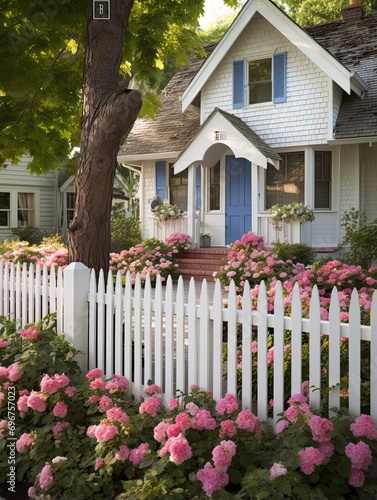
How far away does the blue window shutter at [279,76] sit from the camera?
47.2 ft

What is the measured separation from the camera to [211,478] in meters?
2.98

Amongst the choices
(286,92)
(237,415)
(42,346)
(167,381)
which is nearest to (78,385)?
(42,346)

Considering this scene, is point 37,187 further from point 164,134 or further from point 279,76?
point 279,76

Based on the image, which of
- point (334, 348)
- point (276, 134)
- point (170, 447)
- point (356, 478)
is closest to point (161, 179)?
point (276, 134)

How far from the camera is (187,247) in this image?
14.0 metres

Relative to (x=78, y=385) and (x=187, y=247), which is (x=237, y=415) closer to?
(x=78, y=385)

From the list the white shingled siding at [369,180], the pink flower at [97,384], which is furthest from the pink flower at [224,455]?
the white shingled siding at [369,180]

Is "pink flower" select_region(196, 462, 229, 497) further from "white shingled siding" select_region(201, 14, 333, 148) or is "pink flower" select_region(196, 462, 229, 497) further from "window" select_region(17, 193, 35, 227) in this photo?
"window" select_region(17, 193, 35, 227)

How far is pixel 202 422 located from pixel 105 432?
24.7 inches

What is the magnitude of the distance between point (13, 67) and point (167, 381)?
187 inches

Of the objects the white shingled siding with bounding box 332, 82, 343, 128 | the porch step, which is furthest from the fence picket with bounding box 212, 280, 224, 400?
the white shingled siding with bounding box 332, 82, 343, 128

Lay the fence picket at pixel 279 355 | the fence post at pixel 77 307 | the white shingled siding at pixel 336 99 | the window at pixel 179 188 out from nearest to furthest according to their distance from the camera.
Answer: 1. the fence picket at pixel 279 355
2. the fence post at pixel 77 307
3. the white shingled siding at pixel 336 99
4. the window at pixel 179 188

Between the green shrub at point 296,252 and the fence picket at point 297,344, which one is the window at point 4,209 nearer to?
the green shrub at point 296,252

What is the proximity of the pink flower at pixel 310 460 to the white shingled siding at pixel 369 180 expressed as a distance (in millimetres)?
12255
